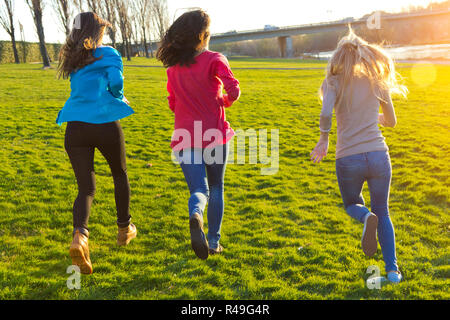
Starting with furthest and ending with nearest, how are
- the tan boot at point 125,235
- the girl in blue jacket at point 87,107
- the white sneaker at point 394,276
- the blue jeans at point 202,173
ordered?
the tan boot at point 125,235 → the white sneaker at point 394,276 → the girl in blue jacket at point 87,107 → the blue jeans at point 202,173

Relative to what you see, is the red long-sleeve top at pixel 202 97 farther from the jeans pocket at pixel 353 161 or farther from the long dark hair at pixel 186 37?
the jeans pocket at pixel 353 161

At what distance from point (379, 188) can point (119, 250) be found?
2911 mm

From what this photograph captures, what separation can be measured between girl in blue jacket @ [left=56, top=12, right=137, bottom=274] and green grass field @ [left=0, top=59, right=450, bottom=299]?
0.74 metres

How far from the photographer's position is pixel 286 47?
72.6 meters

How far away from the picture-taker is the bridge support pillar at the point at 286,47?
71.7 m

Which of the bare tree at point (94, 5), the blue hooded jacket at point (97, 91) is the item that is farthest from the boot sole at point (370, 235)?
the bare tree at point (94, 5)

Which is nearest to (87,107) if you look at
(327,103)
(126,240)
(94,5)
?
(126,240)

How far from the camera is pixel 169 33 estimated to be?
3.20 metres

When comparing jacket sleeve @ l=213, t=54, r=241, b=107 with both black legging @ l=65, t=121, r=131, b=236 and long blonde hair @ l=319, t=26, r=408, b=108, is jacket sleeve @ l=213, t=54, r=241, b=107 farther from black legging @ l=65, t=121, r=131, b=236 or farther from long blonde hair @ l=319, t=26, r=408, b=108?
black legging @ l=65, t=121, r=131, b=236

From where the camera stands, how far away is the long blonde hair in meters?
3.07

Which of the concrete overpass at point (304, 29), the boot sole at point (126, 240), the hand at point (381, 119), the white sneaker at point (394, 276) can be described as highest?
the concrete overpass at point (304, 29)

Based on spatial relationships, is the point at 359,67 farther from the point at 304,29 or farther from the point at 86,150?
the point at 304,29
